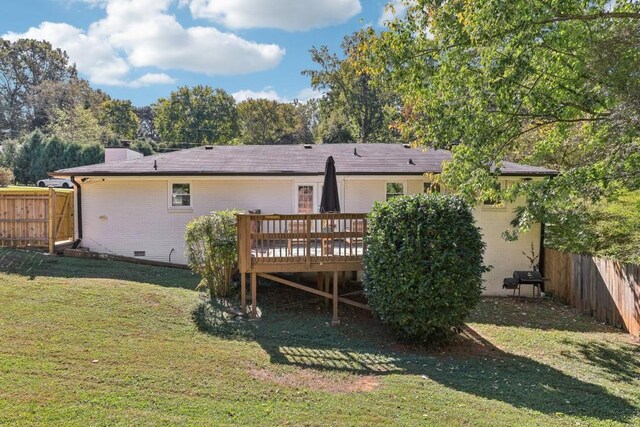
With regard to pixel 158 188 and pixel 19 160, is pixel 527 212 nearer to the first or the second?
pixel 158 188

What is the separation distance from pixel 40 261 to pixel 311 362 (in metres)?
8.56

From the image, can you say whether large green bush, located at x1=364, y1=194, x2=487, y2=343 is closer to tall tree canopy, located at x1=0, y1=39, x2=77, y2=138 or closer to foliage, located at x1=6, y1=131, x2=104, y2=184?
foliage, located at x1=6, y1=131, x2=104, y2=184

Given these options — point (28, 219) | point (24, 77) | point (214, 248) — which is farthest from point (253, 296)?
point (24, 77)

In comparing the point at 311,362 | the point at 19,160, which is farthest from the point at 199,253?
the point at 19,160

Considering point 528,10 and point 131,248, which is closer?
point 528,10

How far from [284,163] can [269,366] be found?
27.4 ft

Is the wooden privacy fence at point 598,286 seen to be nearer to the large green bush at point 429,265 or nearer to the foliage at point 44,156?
the large green bush at point 429,265

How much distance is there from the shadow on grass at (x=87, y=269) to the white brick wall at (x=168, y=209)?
3.57 feet

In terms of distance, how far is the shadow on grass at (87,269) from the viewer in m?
9.74

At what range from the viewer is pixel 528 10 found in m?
6.84

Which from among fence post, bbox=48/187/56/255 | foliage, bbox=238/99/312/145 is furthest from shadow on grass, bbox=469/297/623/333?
foliage, bbox=238/99/312/145

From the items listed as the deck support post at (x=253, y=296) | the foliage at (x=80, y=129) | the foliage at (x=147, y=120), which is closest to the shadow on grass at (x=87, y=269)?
the deck support post at (x=253, y=296)

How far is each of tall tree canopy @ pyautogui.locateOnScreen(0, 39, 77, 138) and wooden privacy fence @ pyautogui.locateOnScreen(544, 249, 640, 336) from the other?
6724 centimetres

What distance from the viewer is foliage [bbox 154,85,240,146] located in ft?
169
